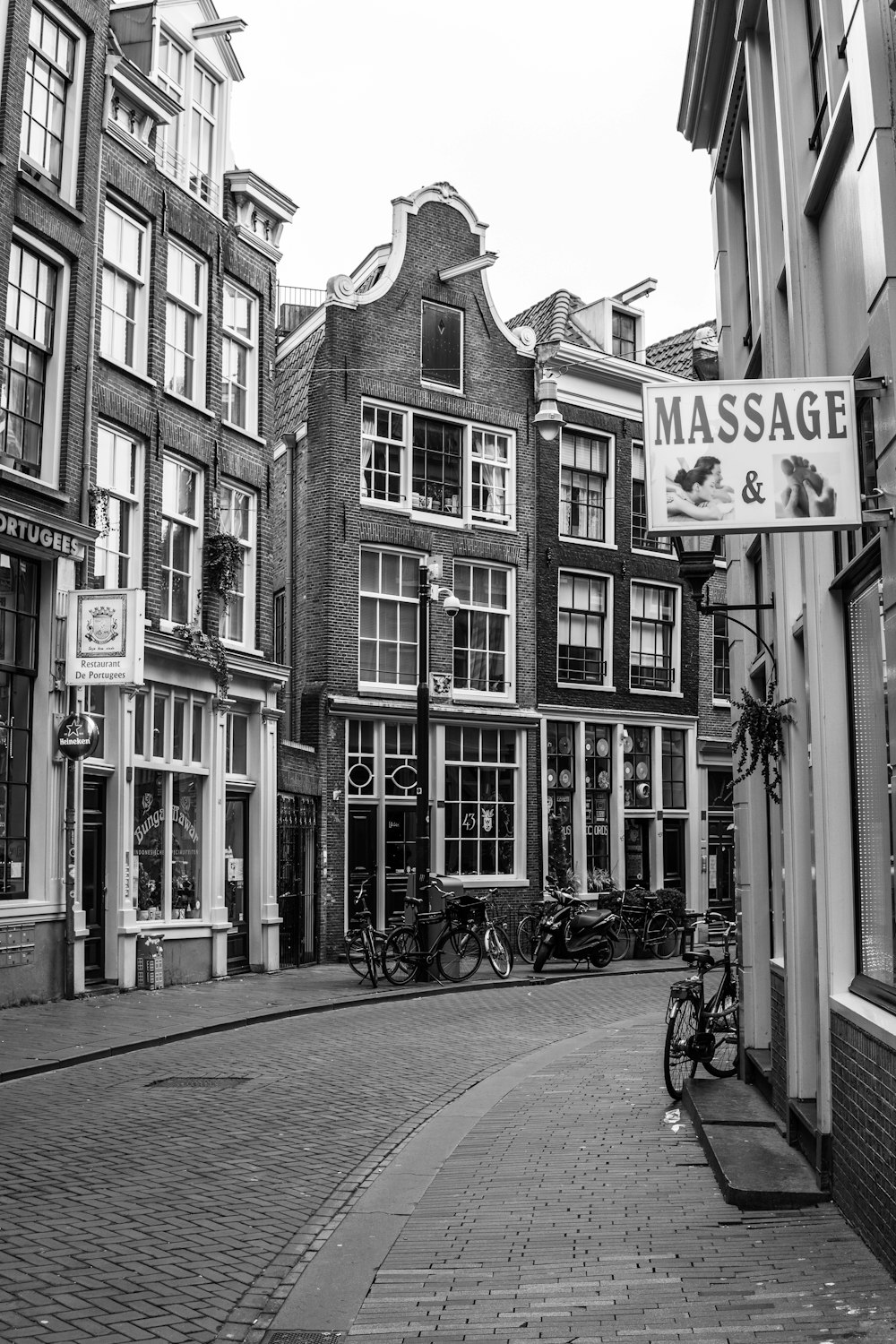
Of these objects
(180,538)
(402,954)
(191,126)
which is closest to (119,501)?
(180,538)

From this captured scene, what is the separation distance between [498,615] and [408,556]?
231cm

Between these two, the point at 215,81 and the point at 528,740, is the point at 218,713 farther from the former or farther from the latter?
the point at 215,81

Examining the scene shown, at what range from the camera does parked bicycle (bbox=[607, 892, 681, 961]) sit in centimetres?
2469

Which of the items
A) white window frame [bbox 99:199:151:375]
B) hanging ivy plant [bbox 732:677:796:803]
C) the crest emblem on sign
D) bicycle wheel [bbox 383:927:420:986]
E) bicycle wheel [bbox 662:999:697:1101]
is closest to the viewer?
hanging ivy plant [bbox 732:677:796:803]

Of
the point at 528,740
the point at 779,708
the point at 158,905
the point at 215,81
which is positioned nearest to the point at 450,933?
the point at 158,905

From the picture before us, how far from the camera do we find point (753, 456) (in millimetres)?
5691

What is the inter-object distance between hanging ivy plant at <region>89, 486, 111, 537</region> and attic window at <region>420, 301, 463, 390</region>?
9581mm

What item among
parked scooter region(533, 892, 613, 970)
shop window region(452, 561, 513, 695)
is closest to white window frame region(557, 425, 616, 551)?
shop window region(452, 561, 513, 695)

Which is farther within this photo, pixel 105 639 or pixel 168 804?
pixel 168 804

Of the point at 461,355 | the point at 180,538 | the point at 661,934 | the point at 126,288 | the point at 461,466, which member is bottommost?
the point at 661,934

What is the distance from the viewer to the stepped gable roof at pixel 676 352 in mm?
31850

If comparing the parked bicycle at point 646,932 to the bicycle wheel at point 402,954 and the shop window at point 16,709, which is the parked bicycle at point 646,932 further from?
the shop window at point 16,709

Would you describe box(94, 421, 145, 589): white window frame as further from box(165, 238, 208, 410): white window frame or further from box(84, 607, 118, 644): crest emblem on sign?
box(84, 607, 118, 644): crest emblem on sign

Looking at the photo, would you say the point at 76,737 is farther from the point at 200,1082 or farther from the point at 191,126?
the point at 191,126
